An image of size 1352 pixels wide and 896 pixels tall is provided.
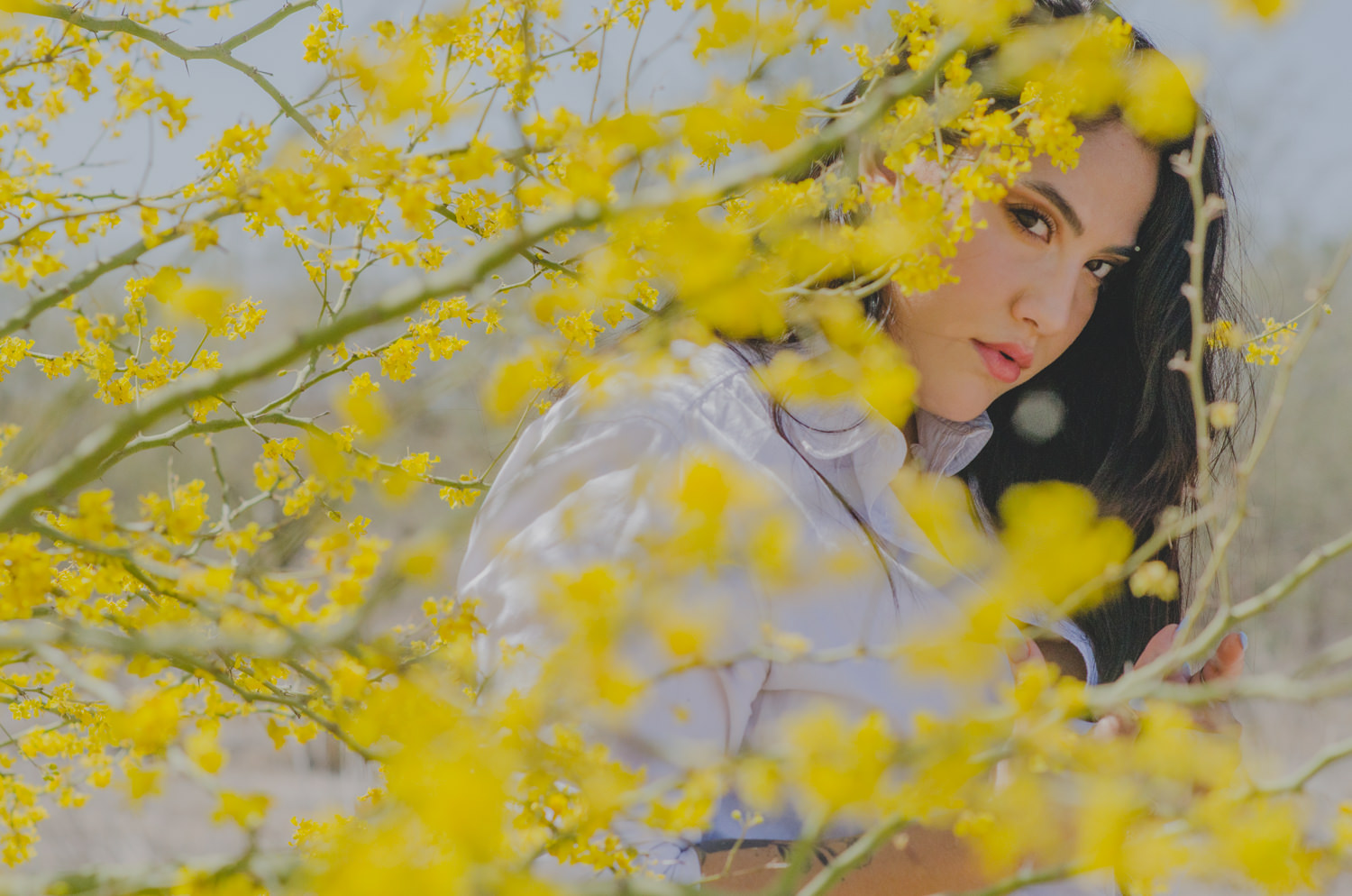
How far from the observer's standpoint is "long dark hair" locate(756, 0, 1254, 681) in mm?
2312

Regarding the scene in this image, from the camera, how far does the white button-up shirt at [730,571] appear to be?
4.03 ft

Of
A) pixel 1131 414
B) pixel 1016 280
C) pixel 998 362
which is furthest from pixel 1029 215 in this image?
pixel 1131 414

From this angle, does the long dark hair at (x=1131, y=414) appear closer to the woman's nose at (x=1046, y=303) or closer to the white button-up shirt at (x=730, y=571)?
the woman's nose at (x=1046, y=303)

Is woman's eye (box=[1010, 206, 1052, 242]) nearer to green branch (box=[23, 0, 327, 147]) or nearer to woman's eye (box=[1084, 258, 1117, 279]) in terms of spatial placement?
woman's eye (box=[1084, 258, 1117, 279])

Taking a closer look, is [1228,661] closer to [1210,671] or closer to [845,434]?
[1210,671]

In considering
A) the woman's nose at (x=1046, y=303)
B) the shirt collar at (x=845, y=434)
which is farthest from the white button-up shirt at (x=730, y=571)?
the woman's nose at (x=1046, y=303)

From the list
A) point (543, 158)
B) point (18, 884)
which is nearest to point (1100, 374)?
point (543, 158)

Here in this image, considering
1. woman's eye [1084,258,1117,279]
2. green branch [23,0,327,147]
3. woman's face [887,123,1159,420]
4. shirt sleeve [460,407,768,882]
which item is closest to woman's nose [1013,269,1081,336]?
woman's face [887,123,1159,420]

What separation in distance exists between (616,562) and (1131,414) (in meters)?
1.92

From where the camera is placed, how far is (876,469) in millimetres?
1716

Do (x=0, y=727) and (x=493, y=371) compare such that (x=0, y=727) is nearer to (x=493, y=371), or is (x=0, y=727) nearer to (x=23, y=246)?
(x=23, y=246)

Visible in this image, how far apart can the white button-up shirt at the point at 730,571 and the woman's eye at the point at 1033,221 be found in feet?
1.50

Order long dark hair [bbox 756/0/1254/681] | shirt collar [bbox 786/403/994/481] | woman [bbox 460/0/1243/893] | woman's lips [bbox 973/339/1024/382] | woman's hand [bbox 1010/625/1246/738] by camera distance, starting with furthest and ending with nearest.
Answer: long dark hair [bbox 756/0/1254/681]
woman's lips [bbox 973/339/1024/382]
shirt collar [bbox 786/403/994/481]
woman's hand [bbox 1010/625/1246/738]
woman [bbox 460/0/1243/893]

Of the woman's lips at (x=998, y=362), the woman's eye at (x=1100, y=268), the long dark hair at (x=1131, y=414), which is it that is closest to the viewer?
the woman's lips at (x=998, y=362)
